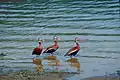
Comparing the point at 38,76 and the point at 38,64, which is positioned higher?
the point at 38,76

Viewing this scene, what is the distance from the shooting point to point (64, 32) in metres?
25.4

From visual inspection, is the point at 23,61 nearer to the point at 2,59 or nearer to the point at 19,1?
the point at 2,59

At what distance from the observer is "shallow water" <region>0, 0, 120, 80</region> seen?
1814 cm

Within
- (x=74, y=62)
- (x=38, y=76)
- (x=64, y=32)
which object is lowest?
(x=74, y=62)

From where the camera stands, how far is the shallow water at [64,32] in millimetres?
18141

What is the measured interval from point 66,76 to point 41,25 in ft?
42.3

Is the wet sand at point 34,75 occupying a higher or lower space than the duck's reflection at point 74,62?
higher

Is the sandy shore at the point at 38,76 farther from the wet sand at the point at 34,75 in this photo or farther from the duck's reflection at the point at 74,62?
the duck's reflection at the point at 74,62

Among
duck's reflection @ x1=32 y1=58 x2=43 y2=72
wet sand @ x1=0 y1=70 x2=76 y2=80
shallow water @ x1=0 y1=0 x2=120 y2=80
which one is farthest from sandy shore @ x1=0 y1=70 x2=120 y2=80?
duck's reflection @ x1=32 y1=58 x2=43 y2=72

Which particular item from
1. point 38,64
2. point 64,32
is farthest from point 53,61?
point 64,32

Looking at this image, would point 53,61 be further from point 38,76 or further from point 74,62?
point 38,76

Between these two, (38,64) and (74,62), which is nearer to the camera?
(38,64)

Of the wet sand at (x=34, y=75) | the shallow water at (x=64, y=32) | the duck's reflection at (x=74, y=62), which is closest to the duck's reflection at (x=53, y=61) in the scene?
the shallow water at (x=64, y=32)

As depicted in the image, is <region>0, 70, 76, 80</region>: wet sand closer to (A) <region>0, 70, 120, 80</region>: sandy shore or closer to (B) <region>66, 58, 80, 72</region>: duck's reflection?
(A) <region>0, 70, 120, 80</region>: sandy shore
